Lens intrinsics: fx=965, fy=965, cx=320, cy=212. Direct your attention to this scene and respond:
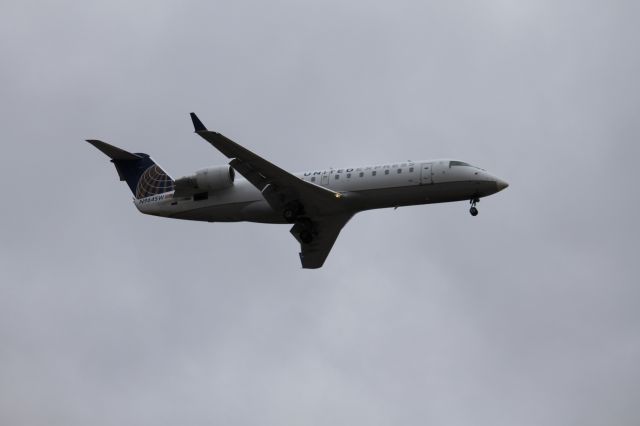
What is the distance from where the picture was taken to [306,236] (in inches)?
1417

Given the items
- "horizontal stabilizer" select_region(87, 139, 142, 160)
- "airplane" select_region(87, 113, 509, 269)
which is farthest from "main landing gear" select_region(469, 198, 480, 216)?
"horizontal stabilizer" select_region(87, 139, 142, 160)

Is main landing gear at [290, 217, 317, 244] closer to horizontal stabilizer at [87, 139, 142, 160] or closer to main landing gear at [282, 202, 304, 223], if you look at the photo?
main landing gear at [282, 202, 304, 223]

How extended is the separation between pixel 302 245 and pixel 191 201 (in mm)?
4696

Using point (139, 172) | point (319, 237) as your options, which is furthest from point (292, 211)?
point (139, 172)

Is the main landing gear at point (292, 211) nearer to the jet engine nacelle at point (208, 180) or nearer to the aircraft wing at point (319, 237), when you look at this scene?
the aircraft wing at point (319, 237)

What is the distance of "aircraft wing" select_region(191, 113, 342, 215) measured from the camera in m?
32.1

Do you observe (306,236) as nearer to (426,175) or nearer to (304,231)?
(304,231)

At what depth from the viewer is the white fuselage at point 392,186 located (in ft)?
107

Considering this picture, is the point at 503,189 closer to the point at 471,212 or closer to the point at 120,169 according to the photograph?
the point at 471,212

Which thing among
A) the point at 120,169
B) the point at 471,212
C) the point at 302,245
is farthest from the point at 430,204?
the point at 120,169

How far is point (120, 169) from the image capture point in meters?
38.3

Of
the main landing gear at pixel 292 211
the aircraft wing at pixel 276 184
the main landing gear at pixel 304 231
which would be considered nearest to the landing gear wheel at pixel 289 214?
the main landing gear at pixel 292 211

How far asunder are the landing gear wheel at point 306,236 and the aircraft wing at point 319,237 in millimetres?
86

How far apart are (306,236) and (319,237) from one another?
0.79 m
